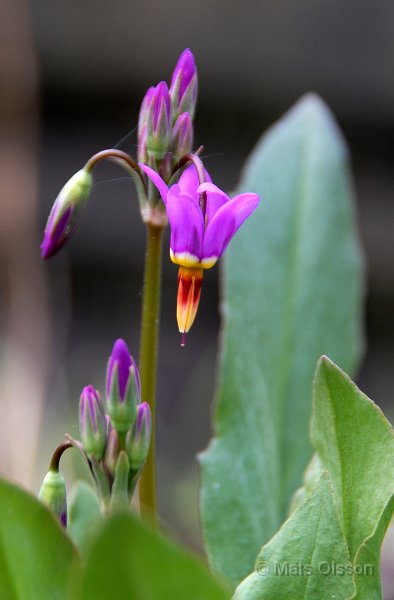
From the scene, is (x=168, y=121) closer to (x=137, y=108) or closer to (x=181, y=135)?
(x=181, y=135)

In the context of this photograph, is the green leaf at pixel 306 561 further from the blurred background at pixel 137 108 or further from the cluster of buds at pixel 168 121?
the blurred background at pixel 137 108

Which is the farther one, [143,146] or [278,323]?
[278,323]

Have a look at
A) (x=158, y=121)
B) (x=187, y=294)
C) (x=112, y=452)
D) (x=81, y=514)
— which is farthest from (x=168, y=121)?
(x=81, y=514)

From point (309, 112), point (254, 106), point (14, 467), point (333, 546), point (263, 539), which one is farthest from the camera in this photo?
point (254, 106)

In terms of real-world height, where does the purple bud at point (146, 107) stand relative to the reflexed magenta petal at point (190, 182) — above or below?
above

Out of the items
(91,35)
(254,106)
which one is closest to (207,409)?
(254,106)

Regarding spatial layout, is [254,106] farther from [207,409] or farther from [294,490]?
[294,490]

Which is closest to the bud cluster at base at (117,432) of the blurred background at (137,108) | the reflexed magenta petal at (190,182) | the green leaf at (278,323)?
the reflexed magenta petal at (190,182)
